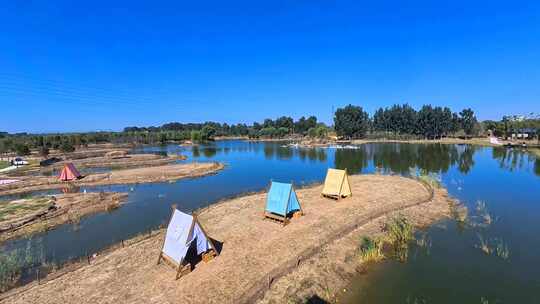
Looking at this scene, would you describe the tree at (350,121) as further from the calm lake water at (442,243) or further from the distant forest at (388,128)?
the calm lake water at (442,243)

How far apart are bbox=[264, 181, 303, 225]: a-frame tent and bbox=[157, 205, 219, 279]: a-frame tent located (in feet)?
14.5

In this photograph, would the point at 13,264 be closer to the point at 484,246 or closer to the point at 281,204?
the point at 281,204

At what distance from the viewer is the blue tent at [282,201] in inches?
541

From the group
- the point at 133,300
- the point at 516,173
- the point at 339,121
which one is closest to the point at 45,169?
the point at 133,300

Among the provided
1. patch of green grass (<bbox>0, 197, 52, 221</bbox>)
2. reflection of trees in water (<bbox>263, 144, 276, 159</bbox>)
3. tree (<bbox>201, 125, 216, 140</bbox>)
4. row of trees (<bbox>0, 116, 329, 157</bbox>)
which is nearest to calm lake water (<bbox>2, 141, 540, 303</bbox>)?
patch of green grass (<bbox>0, 197, 52, 221</bbox>)

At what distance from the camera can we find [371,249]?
35.9 feet

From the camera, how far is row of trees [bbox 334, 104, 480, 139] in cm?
8800

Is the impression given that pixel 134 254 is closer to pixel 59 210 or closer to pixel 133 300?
pixel 133 300

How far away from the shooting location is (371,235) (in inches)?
500

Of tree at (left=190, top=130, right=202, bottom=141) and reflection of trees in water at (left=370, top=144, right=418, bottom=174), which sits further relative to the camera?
tree at (left=190, top=130, right=202, bottom=141)

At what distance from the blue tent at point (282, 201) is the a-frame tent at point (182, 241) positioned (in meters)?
4.47

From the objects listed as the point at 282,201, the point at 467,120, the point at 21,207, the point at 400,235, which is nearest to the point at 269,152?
the point at 21,207

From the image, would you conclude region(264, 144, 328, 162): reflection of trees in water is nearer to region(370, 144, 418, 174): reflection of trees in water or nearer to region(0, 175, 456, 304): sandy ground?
region(370, 144, 418, 174): reflection of trees in water

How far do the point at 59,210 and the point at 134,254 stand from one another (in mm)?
12253
